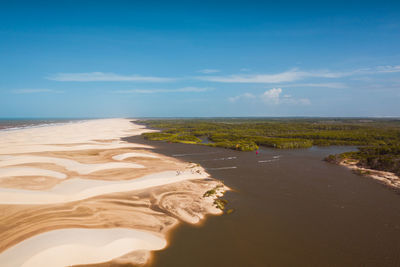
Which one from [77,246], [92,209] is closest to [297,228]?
[77,246]

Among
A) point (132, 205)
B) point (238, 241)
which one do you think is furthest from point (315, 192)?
point (132, 205)

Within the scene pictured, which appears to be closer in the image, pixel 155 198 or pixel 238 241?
pixel 238 241

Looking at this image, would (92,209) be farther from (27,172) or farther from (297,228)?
(297,228)

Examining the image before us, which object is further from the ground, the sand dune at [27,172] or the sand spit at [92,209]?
the sand dune at [27,172]

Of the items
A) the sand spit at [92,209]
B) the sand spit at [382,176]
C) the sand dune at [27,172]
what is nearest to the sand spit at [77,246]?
the sand spit at [92,209]

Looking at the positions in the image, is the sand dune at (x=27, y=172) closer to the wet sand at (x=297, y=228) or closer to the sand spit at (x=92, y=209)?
the sand spit at (x=92, y=209)

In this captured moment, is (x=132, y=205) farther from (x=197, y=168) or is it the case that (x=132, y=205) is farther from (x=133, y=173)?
(x=197, y=168)
